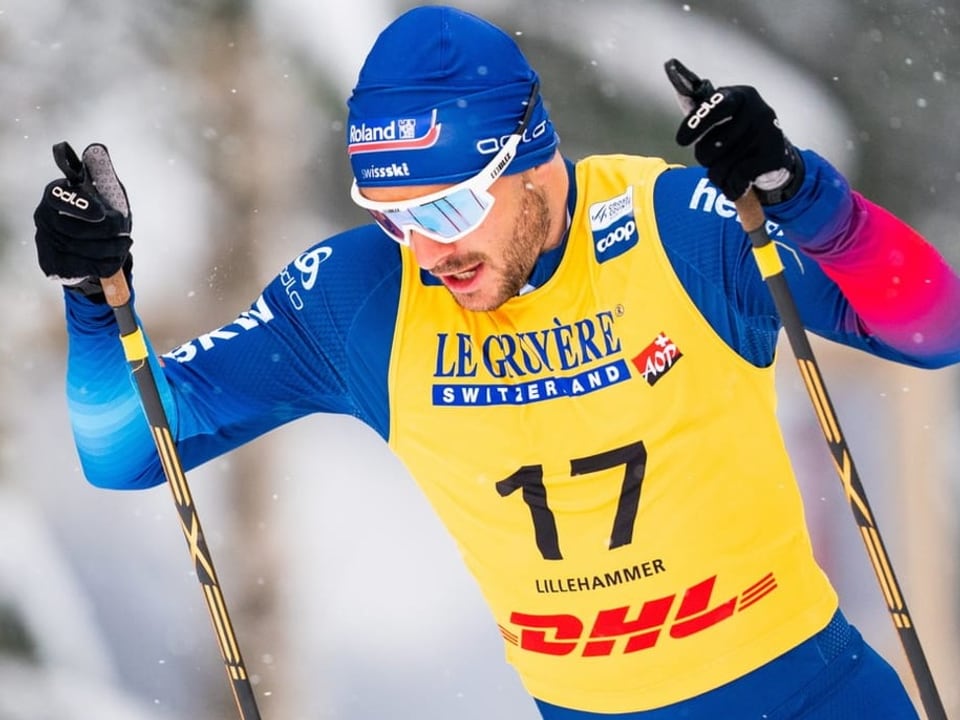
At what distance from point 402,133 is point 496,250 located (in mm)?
212

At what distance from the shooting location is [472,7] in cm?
367

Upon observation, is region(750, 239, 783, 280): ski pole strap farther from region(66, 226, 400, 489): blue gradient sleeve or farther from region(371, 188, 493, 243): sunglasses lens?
region(66, 226, 400, 489): blue gradient sleeve

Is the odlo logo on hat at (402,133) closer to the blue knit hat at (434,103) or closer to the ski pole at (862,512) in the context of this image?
the blue knit hat at (434,103)

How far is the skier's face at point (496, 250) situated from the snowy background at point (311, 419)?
171 cm

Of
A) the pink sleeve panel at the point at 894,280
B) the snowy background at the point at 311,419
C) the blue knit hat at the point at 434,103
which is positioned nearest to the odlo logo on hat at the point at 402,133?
the blue knit hat at the point at 434,103

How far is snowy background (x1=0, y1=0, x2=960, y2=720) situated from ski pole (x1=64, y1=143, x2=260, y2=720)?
5.31ft

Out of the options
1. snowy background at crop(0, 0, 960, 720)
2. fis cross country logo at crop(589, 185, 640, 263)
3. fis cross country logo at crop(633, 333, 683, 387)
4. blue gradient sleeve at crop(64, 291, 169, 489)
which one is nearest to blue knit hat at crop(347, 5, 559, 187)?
fis cross country logo at crop(589, 185, 640, 263)

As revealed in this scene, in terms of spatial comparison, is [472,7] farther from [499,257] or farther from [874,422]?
[499,257]

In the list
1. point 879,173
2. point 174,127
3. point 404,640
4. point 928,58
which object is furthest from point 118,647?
point 928,58

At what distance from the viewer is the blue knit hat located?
195 centimetres

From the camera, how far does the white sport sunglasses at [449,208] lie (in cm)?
195

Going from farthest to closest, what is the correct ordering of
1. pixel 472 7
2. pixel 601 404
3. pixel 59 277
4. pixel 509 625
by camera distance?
pixel 472 7 < pixel 509 625 < pixel 601 404 < pixel 59 277

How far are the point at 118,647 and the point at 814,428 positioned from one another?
1.84 meters

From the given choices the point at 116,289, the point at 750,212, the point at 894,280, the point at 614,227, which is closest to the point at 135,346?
the point at 116,289
